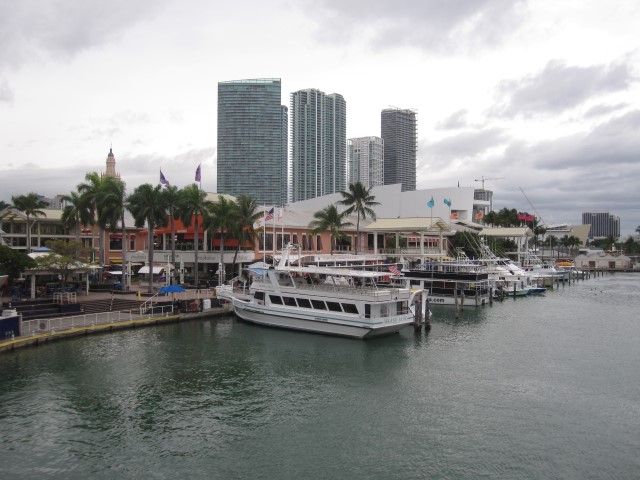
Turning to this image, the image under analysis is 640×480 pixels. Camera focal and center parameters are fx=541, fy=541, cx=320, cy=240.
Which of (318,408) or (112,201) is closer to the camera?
(318,408)

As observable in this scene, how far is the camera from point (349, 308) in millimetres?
42906

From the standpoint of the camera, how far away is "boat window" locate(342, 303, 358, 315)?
140ft

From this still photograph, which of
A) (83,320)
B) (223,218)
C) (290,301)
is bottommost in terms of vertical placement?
(83,320)

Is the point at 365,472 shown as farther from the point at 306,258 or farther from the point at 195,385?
the point at 306,258

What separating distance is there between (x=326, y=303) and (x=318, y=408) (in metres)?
17.7

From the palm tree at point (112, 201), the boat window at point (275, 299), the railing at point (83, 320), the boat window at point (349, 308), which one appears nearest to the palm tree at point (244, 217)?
the palm tree at point (112, 201)

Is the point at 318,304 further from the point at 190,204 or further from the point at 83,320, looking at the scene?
the point at 190,204

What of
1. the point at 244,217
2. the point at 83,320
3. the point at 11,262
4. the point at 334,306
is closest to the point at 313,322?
the point at 334,306

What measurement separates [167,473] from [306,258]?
114 ft

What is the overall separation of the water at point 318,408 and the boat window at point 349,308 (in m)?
2.52

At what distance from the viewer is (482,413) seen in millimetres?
25750

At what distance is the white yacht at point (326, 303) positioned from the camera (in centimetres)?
4203

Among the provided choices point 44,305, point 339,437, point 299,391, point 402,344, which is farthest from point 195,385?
point 44,305

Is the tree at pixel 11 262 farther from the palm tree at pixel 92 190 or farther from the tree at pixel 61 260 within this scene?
the palm tree at pixel 92 190
